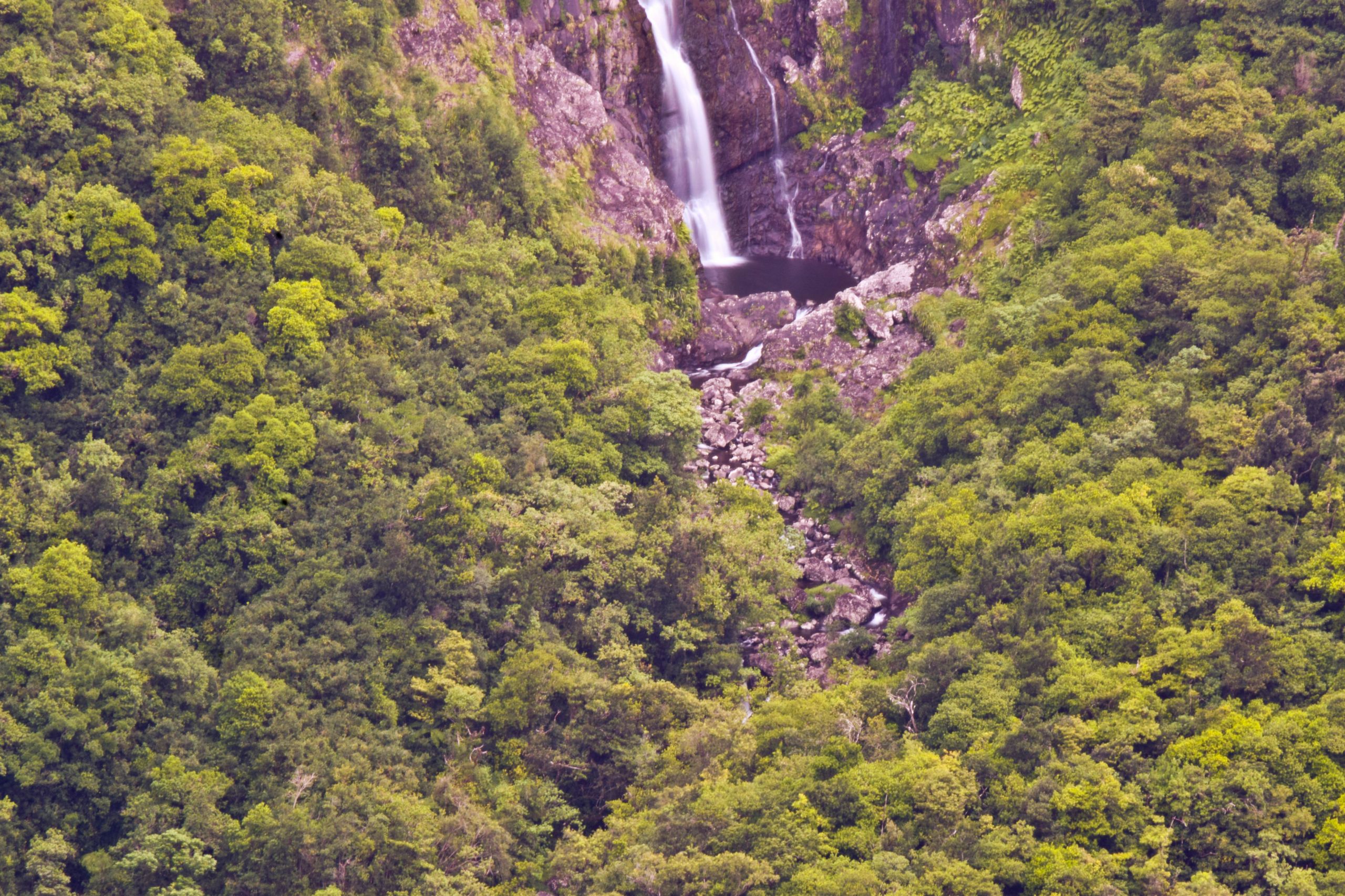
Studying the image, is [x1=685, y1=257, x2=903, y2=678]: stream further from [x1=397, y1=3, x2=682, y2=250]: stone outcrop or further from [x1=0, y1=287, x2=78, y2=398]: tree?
[x1=0, y1=287, x2=78, y2=398]: tree

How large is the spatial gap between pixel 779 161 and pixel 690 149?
12.7 feet

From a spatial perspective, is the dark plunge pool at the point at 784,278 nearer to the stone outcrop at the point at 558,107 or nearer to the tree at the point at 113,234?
the stone outcrop at the point at 558,107

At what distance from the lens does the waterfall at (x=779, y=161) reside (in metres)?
71.4

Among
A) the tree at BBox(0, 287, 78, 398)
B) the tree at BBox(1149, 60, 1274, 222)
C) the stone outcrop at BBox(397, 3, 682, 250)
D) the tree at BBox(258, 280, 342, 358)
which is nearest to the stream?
the stone outcrop at BBox(397, 3, 682, 250)

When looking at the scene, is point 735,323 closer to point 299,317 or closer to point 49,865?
point 299,317

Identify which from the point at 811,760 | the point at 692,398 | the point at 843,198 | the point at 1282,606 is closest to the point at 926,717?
the point at 811,760

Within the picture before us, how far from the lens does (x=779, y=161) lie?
72.1 m

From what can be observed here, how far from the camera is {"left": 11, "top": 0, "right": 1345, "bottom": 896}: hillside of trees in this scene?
42.6m

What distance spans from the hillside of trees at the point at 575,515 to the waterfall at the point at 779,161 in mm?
11724

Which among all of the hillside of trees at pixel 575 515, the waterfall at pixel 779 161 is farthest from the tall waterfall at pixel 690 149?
the hillside of trees at pixel 575 515

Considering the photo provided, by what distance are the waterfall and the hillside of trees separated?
11.7 metres

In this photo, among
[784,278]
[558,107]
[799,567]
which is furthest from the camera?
[784,278]

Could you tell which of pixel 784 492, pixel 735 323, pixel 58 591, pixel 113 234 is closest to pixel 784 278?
pixel 735 323

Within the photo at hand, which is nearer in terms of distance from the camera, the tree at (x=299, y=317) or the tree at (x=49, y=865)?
the tree at (x=49, y=865)
